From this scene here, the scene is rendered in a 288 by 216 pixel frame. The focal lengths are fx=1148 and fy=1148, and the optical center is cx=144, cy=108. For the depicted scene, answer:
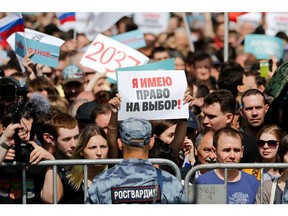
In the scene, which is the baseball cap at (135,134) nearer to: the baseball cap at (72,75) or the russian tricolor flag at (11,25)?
the russian tricolor flag at (11,25)

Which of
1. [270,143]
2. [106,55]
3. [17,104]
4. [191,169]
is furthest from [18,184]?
[106,55]

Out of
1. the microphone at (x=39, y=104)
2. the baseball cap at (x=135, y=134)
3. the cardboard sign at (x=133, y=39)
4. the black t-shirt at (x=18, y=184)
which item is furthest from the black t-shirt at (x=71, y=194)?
the cardboard sign at (x=133, y=39)

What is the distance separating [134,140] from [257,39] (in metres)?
8.81

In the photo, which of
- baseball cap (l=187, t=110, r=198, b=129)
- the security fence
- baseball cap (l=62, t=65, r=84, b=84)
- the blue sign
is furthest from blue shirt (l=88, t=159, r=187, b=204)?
baseball cap (l=62, t=65, r=84, b=84)

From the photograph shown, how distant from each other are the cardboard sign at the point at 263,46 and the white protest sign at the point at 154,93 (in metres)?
6.25

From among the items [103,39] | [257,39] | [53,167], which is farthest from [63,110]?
[257,39]

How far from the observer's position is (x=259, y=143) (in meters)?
10.8

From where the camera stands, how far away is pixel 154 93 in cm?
1033

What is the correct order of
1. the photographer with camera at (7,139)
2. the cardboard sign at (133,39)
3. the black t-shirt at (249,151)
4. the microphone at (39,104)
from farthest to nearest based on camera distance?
the cardboard sign at (133,39)
the microphone at (39,104)
the black t-shirt at (249,151)
the photographer with camera at (7,139)

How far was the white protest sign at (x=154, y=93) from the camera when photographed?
10219mm

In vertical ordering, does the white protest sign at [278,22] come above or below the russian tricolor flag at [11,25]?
above

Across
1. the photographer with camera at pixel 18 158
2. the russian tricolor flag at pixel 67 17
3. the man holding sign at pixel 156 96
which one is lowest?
the photographer with camera at pixel 18 158

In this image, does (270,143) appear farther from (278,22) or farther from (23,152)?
(278,22)

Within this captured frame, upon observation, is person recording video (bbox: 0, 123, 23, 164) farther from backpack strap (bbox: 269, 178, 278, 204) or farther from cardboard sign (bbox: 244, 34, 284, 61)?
cardboard sign (bbox: 244, 34, 284, 61)
